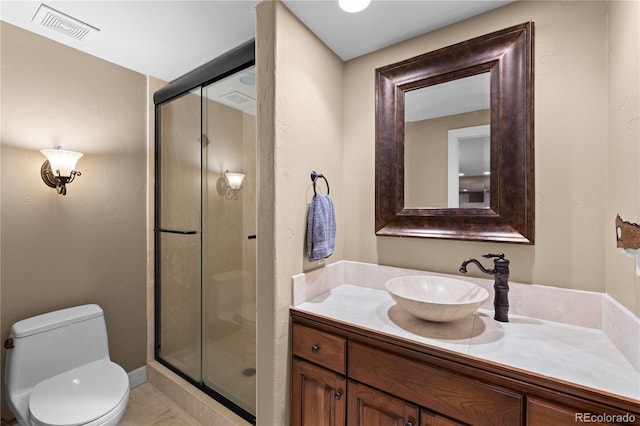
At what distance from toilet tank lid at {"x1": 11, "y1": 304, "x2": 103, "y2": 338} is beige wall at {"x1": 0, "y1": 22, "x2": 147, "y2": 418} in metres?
0.07

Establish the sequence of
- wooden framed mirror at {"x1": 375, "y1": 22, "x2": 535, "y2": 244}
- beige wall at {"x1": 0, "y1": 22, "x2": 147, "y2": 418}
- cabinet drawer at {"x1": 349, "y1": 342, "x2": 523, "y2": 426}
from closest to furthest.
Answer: cabinet drawer at {"x1": 349, "y1": 342, "x2": 523, "y2": 426} → wooden framed mirror at {"x1": 375, "y1": 22, "x2": 535, "y2": 244} → beige wall at {"x1": 0, "y1": 22, "x2": 147, "y2": 418}

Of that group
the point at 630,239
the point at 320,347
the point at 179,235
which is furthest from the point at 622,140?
the point at 179,235

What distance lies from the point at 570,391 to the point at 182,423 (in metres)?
2.10

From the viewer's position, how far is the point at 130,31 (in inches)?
65.4

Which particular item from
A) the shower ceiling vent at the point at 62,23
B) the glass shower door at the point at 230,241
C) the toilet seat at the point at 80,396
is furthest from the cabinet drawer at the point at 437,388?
the shower ceiling vent at the point at 62,23

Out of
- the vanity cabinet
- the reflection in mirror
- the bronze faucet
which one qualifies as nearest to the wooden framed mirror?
the reflection in mirror

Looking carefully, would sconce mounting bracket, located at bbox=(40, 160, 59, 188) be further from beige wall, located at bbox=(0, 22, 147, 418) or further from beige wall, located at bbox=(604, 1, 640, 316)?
beige wall, located at bbox=(604, 1, 640, 316)

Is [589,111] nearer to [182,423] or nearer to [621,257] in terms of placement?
[621,257]

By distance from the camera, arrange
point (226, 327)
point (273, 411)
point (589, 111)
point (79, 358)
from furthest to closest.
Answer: point (226, 327) < point (79, 358) < point (273, 411) < point (589, 111)

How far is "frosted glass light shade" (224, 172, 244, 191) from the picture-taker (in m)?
1.81

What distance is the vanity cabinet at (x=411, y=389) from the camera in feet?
2.66

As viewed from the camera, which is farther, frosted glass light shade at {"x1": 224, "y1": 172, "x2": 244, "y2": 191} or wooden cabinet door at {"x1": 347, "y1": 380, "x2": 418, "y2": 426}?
frosted glass light shade at {"x1": 224, "y1": 172, "x2": 244, "y2": 191}

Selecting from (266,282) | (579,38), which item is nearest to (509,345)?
(266,282)

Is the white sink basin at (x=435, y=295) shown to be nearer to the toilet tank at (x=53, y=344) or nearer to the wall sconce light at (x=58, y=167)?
the toilet tank at (x=53, y=344)
